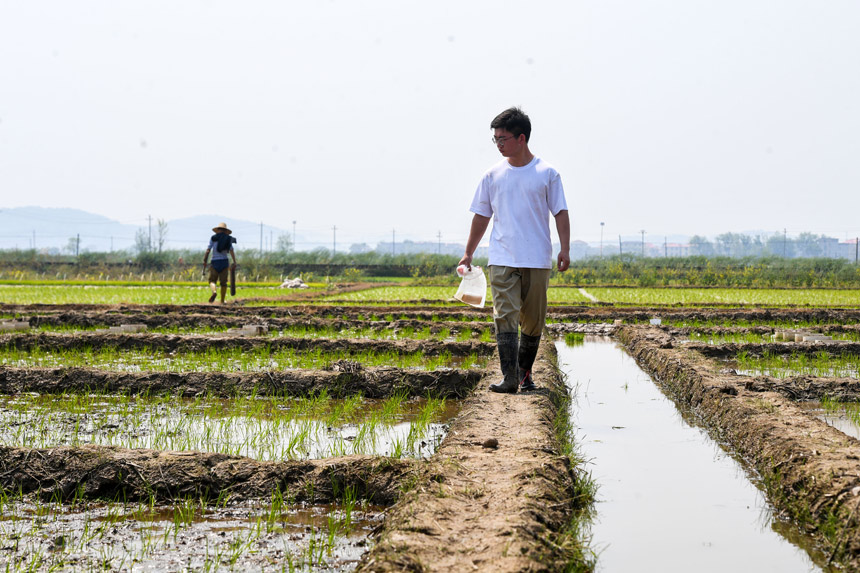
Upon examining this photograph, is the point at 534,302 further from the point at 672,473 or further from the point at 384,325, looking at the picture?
the point at 384,325

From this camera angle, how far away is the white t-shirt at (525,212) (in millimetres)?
4656

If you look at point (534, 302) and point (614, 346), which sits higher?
point (534, 302)

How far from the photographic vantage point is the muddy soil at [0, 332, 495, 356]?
27.0ft

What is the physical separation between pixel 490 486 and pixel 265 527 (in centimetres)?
78

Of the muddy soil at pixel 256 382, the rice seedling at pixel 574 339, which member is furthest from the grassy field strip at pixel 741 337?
the muddy soil at pixel 256 382

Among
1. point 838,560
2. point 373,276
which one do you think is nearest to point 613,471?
point 838,560

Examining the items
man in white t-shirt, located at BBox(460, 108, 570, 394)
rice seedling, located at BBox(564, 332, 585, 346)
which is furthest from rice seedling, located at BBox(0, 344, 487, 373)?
man in white t-shirt, located at BBox(460, 108, 570, 394)

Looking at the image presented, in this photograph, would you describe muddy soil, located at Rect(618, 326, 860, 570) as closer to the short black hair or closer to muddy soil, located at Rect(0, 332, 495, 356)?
the short black hair

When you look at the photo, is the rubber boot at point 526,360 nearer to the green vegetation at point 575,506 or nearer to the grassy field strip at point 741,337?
the green vegetation at point 575,506

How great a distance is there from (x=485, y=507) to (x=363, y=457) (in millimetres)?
905

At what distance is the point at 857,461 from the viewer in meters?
3.14

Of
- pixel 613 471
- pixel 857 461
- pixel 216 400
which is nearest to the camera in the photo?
pixel 857 461

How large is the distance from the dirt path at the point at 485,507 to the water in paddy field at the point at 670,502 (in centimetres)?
22

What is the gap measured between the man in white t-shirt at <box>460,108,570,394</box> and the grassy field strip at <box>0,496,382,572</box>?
179cm
